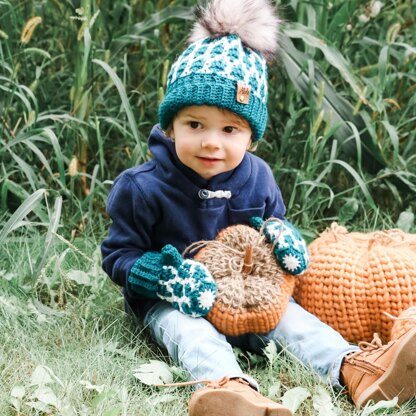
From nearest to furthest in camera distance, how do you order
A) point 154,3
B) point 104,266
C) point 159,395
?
point 159,395
point 104,266
point 154,3

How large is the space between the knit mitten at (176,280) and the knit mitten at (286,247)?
228 mm

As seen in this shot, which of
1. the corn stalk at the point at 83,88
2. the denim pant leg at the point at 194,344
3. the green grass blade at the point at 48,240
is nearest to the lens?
the denim pant leg at the point at 194,344

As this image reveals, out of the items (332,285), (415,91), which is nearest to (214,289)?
(332,285)

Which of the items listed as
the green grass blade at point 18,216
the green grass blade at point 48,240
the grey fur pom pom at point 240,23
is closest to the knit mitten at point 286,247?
the grey fur pom pom at point 240,23

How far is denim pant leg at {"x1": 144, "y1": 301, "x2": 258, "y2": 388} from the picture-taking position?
2162mm

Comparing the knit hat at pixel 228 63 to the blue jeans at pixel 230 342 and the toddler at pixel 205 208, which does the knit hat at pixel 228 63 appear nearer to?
the toddler at pixel 205 208

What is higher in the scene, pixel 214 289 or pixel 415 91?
pixel 415 91

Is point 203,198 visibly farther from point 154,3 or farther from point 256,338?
point 154,3

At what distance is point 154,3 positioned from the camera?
3.69 m

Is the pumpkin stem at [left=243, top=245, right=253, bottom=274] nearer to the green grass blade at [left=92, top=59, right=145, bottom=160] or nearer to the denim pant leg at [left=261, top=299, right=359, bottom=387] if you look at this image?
the denim pant leg at [left=261, top=299, right=359, bottom=387]

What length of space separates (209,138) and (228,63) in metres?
0.21

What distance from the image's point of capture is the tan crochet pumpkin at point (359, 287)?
7.97 feet

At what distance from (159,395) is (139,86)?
154 centimetres

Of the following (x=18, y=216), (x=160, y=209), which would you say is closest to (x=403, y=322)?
(x=160, y=209)
